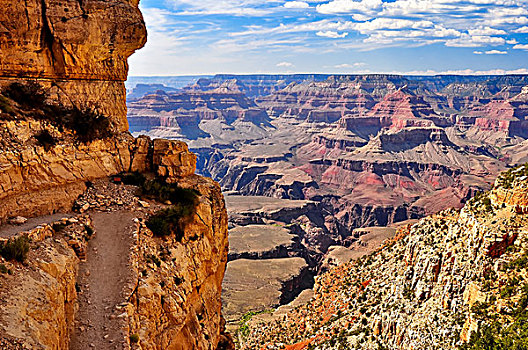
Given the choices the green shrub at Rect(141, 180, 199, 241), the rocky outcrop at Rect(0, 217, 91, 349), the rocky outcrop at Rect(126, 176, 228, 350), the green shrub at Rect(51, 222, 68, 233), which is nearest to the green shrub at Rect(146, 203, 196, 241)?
the green shrub at Rect(141, 180, 199, 241)

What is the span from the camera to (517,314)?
23078 mm

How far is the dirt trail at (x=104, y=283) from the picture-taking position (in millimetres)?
12492

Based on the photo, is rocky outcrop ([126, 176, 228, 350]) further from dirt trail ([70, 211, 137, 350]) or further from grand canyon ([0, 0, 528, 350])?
dirt trail ([70, 211, 137, 350])

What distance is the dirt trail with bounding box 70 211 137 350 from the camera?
12.5m

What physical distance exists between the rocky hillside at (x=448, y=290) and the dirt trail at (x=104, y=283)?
1983cm

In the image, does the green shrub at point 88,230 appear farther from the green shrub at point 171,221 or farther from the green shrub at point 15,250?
the green shrub at point 15,250

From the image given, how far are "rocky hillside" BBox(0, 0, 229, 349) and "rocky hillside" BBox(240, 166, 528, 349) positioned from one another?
14472 mm

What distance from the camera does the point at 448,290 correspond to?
28.8 metres

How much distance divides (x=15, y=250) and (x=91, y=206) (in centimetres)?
555

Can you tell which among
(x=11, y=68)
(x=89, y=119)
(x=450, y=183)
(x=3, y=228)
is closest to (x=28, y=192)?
(x=3, y=228)

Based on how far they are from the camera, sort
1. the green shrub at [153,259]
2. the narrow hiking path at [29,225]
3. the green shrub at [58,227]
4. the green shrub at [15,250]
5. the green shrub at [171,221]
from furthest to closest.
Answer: the green shrub at [171,221], the green shrub at [153,259], the green shrub at [58,227], the narrow hiking path at [29,225], the green shrub at [15,250]

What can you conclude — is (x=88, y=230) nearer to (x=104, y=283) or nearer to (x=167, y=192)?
(x=104, y=283)

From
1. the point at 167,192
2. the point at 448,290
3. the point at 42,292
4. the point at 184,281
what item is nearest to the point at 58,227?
the point at 42,292

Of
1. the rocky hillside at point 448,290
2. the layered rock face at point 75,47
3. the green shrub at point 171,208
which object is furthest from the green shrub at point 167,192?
the rocky hillside at point 448,290
